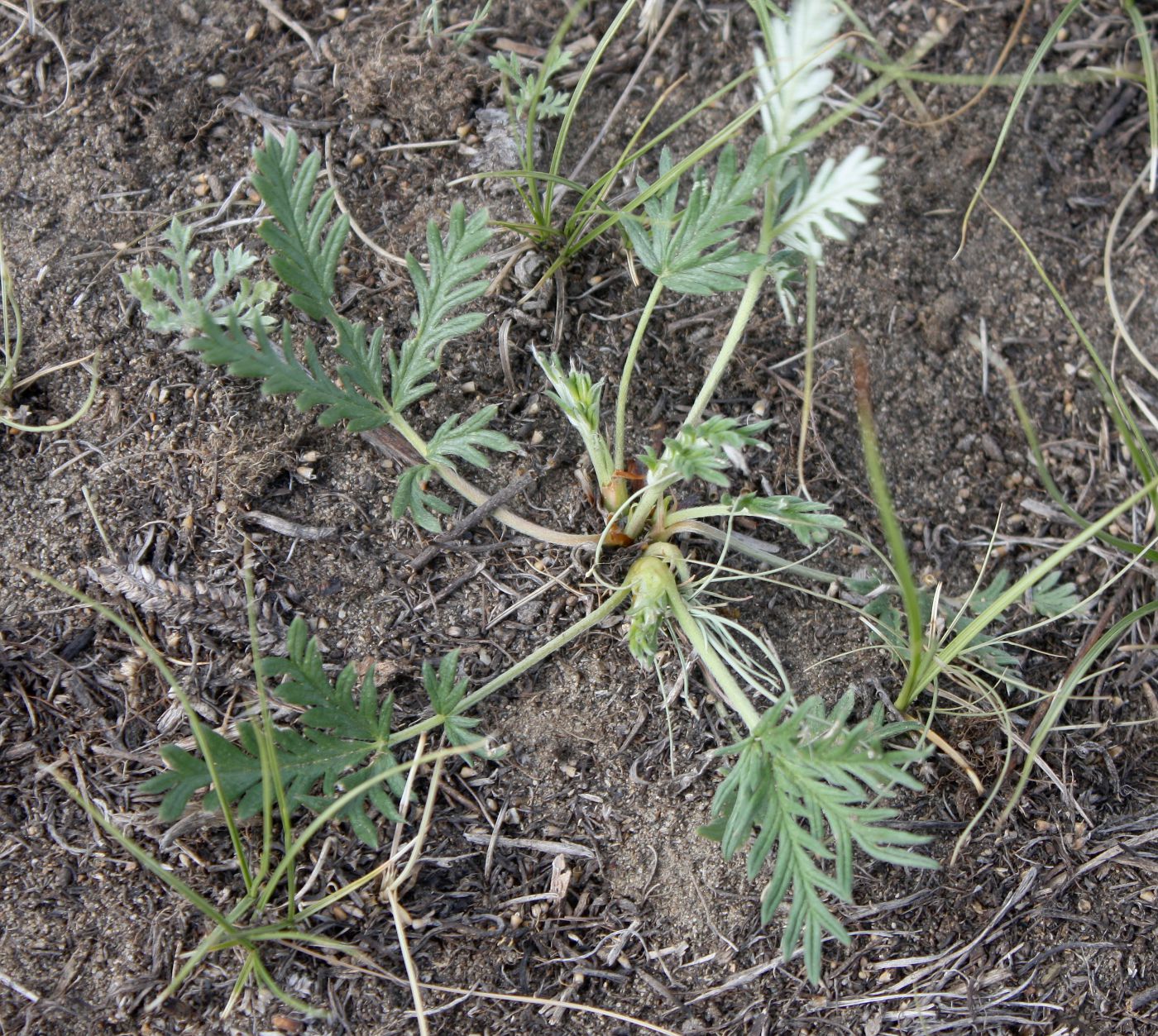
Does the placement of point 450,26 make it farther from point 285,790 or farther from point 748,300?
point 285,790

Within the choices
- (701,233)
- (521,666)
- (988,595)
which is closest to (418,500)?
(521,666)

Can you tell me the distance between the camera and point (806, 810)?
1634mm

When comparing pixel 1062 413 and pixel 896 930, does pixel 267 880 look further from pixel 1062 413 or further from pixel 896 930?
pixel 1062 413

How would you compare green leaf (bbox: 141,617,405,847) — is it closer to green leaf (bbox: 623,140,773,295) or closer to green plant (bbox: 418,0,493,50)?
green leaf (bbox: 623,140,773,295)

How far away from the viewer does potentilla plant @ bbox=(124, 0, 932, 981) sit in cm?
159

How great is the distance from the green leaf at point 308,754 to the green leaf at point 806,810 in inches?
24.0

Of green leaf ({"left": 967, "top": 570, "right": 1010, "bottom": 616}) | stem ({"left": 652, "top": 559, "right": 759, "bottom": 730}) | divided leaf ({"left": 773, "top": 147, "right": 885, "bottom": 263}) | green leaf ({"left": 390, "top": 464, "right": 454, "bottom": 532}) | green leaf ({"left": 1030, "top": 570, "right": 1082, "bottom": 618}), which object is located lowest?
green leaf ({"left": 1030, "top": 570, "right": 1082, "bottom": 618})

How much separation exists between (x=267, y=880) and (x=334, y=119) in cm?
169

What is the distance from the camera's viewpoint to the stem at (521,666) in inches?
70.4

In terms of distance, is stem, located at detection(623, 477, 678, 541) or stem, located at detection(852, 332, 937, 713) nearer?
stem, located at detection(852, 332, 937, 713)

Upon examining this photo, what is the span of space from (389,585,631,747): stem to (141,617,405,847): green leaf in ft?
0.18

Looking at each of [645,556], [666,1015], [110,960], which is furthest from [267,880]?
[645,556]

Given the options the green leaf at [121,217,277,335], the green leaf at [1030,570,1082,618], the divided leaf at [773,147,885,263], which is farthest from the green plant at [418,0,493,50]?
the green leaf at [1030,570,1082,618]

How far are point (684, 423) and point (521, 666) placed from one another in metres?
0.57
